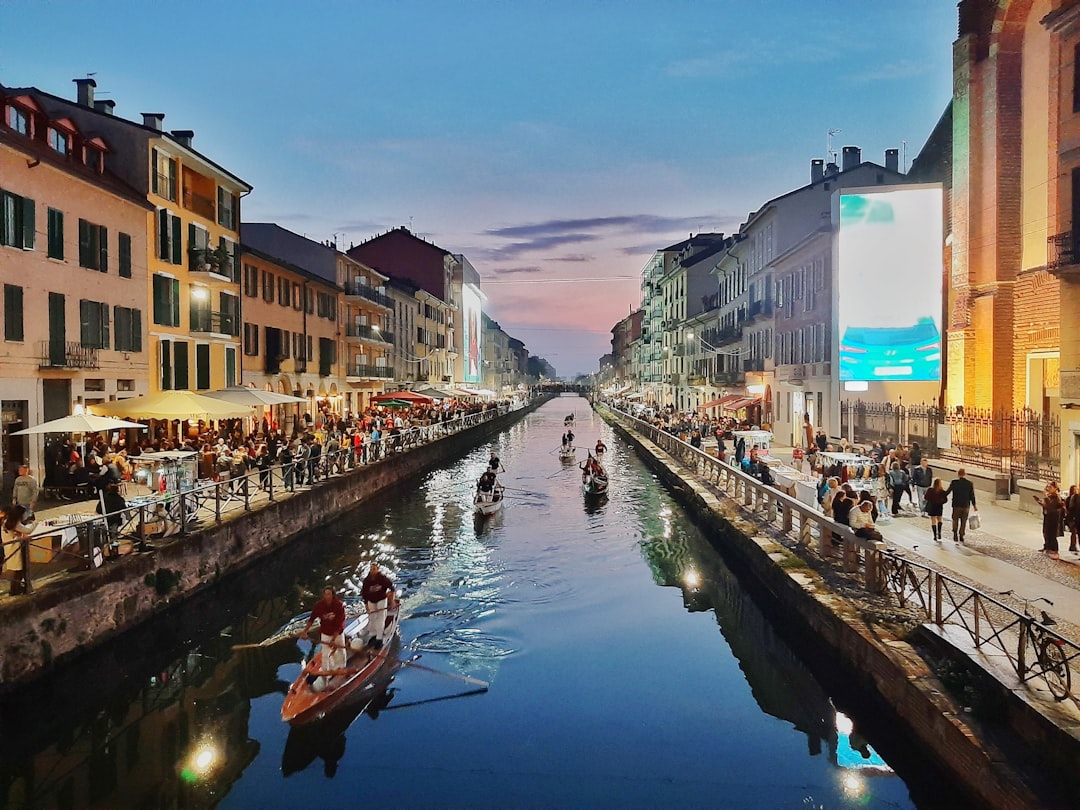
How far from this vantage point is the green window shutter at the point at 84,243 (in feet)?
83.1

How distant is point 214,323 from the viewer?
113 feet

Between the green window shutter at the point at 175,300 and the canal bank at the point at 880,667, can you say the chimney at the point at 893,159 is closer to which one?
the canal bank at the point at 880,667

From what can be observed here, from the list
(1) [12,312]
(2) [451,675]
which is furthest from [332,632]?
(1) [12,312]

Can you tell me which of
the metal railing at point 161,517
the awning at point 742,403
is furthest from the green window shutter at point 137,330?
the awning at point 742,403

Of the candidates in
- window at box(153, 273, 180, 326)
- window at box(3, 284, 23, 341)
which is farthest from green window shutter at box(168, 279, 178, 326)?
window at box(3, 284, 23, 341)

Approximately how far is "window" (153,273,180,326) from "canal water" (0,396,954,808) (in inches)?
588

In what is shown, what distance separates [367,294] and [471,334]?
54.3 metres

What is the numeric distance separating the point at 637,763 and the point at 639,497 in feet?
78.0

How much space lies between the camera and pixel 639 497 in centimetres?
3456

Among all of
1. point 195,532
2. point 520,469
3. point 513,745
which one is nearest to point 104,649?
point 195,532

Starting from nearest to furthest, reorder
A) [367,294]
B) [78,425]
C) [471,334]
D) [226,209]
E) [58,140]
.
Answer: [78,425] < [58,140] < [226,209] < [367,294] < [471,334]

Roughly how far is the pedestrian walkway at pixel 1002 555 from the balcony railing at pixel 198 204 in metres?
28.6

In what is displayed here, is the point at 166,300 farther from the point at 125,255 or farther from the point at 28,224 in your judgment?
the point at 28,224

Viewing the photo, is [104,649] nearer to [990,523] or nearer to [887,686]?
[887,686]
